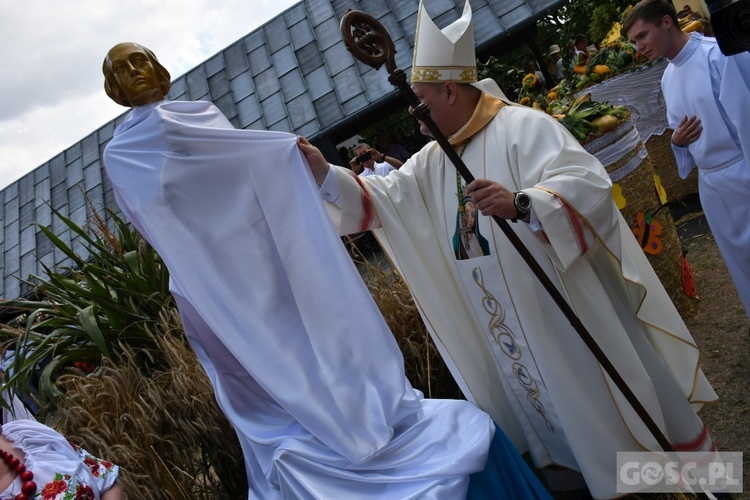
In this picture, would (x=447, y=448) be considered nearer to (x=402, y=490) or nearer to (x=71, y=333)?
(x=402, y=490)

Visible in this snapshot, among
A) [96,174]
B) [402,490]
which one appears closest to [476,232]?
[402,490]

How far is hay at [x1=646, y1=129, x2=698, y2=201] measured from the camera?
6473 mm

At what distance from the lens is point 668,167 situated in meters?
6.53

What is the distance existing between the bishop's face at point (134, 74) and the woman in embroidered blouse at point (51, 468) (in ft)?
4.24

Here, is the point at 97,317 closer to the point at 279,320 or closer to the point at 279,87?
the point at 279,320

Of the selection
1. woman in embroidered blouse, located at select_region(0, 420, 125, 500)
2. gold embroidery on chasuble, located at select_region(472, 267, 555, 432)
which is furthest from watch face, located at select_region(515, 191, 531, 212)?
woman in embroidered blouse, located at select_region(0, 420, 125, 500)

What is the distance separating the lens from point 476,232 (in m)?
3.03

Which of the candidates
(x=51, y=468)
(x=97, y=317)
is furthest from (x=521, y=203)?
(x=97, y=317)

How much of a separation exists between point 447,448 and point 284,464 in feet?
1.86

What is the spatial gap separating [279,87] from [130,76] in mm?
9263

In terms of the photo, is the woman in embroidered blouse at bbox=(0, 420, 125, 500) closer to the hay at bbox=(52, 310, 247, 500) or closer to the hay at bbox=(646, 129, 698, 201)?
the hay at bbox=(52, 310, 247, 500)

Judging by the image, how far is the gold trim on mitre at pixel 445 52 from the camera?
9.60ft

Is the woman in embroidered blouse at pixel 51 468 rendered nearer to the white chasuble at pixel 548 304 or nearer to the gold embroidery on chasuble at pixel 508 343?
the white chasuble at pixel 548 304

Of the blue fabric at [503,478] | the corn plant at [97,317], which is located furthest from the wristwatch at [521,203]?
the corn plant at [97,317]
